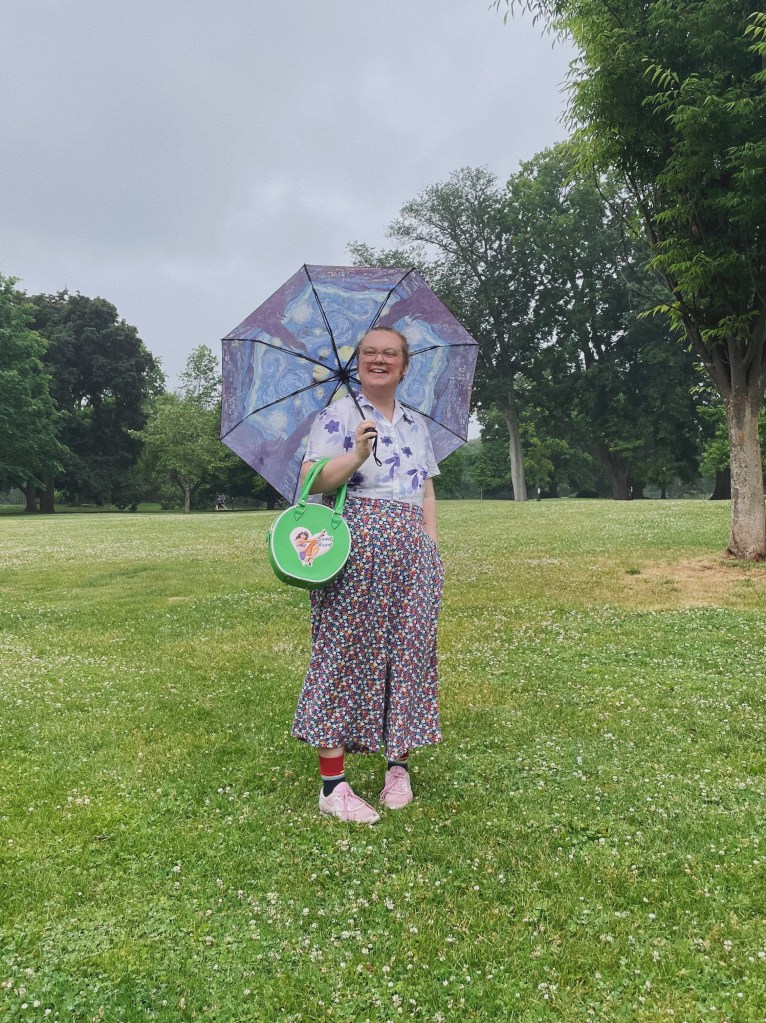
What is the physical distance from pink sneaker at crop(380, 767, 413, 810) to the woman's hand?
6.73ft

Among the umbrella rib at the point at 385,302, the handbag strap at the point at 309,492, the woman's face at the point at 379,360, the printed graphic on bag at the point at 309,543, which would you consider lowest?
the printed graphic on bag at the point at 309,543

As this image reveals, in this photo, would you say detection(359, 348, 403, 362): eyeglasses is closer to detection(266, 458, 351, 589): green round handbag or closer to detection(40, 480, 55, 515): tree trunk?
detection(266, 458, 351, 589): green round handbag

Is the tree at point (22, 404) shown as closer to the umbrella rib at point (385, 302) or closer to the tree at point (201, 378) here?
the tree at point (201, 378)

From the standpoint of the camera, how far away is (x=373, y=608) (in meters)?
3.77

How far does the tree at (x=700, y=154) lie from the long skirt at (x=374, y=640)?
8.92 metres

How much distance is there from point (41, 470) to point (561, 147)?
166ft

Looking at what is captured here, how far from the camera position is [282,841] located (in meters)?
3.66

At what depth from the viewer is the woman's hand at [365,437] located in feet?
11.4

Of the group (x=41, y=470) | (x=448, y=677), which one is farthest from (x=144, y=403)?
(x=448, y=677)

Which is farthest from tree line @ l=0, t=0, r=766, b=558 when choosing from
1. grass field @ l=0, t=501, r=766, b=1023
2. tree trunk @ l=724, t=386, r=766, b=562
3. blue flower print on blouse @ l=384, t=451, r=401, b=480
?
blue flower print on blouse @ l=384, t=451, r=401, b=480

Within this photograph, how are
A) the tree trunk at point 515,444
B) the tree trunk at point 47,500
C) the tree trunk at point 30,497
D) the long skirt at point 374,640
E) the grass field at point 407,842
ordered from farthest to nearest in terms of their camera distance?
the tree trunk at point 30,497
the tree trunk at point 47,500
the tree trunk at point 515,444
the long skirt at point 374,640
the grass field at point 407,842

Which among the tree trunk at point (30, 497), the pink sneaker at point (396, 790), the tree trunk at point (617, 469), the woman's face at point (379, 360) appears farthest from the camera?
the tree trunk at point (30, 497)

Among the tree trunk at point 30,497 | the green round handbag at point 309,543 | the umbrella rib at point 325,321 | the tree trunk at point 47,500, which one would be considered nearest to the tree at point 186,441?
the tree trunk at point 47,500

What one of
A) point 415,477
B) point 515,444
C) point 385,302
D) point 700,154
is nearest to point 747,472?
point 700,154
